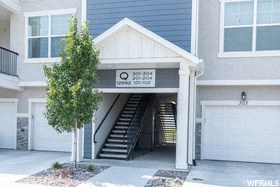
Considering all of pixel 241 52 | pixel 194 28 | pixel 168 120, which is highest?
pixel 194 28

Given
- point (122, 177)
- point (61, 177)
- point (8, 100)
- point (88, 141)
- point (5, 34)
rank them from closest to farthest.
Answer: point (61, 177)
point (122, 177)
point (88, 141)
point (8, 100)
point (5, 34)

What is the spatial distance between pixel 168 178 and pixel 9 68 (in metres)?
8.55

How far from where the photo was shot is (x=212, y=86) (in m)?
10.3

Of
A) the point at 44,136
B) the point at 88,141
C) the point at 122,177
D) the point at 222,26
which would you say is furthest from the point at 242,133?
the point at 44,136

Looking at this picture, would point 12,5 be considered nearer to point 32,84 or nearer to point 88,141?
point 32,84

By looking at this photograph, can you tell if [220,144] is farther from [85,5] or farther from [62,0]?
[62,0]

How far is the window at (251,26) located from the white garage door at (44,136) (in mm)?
7773

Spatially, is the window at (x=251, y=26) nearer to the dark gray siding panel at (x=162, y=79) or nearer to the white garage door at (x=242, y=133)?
the white garage door at (x=242, y=133)

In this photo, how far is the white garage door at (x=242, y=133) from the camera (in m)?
9.92

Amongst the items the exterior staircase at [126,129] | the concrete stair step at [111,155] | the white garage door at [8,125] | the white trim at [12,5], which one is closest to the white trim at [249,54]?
the exterior staircase at [126,129]

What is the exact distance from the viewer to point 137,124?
37.8ft

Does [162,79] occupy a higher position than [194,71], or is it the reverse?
[194,71]

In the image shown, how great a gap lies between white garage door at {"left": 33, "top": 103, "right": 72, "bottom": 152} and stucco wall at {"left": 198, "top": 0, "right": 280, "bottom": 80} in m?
6.60

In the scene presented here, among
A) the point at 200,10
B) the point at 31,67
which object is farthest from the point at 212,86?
the point at 31,67
